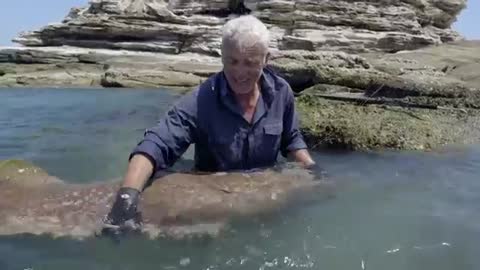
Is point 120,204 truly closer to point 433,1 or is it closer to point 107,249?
point 107,249

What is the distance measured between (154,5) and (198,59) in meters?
6.05

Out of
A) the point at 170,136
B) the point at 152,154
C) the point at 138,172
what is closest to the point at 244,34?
the point at 170,136

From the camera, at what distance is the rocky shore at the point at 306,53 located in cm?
1091

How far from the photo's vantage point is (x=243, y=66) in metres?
4.08

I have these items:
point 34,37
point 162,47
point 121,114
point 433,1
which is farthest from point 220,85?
point 433,1

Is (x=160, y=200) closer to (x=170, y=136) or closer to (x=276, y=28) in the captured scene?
(x=170, y=136)

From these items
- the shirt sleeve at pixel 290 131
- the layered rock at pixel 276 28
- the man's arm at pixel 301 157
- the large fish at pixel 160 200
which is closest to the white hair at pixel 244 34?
the shirt sleeve at pixel 290 131

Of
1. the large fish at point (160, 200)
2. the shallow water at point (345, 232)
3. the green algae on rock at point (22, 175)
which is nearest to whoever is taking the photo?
the shallow water at point (345, 232)

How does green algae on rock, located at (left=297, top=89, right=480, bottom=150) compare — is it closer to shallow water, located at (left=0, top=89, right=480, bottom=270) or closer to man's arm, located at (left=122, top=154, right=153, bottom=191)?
shallow water, located at (left=0, top=89, right=480, bottom=270)

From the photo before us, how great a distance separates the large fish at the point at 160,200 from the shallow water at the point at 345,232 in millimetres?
96

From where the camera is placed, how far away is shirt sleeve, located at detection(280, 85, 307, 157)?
4.62m

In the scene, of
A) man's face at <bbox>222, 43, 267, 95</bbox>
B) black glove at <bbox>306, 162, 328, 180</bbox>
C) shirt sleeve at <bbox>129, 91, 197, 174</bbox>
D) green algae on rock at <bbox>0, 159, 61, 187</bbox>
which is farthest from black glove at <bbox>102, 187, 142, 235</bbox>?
black glove at <bbox>306, 162, 328, 180</bbox>

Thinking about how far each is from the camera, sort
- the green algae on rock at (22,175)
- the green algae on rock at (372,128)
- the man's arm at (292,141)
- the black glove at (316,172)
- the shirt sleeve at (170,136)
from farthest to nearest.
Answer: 1. the green algae on rock at (372,128)
2. the man's arm at (292,141)
3. the black glove at (316,172)
4. the green algae on rock at (22,175)
5. the shirt sleeve at (170,136)

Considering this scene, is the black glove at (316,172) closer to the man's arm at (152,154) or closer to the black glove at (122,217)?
the man's arm at (152,154)
